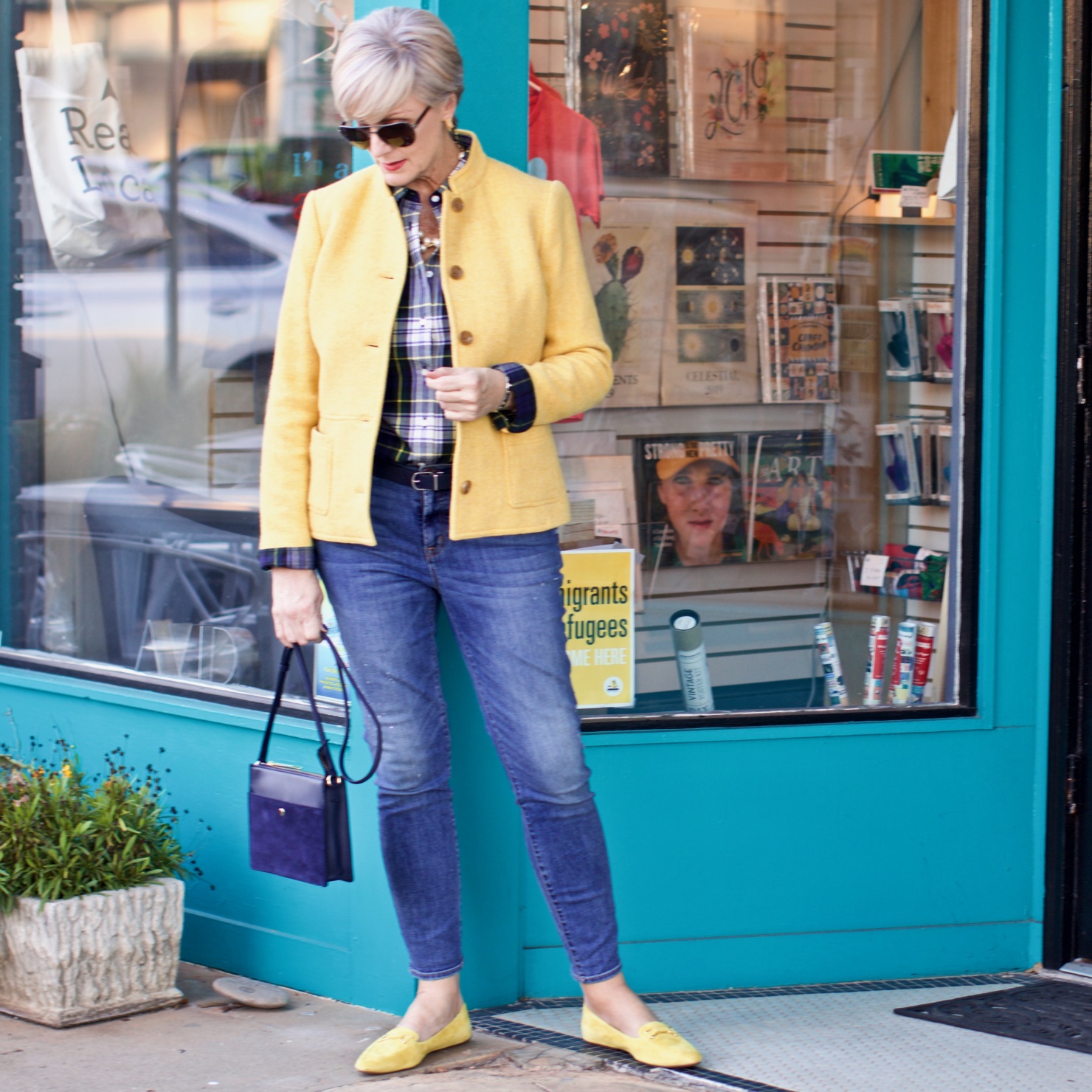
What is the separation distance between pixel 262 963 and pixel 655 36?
7.82ft

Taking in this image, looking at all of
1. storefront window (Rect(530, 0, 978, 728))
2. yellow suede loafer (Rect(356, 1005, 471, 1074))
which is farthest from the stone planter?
storefront window (Rect(530, 0, 978, 728))

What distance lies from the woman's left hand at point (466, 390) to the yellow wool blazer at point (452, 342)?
0.26 ft

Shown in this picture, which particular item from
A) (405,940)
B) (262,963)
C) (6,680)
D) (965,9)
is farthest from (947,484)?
(6,680)

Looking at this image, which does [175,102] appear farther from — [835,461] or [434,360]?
[835,461]

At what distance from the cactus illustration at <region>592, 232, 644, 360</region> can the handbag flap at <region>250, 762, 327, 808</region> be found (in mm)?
1338

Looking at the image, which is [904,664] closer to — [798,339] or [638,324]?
[798,339]

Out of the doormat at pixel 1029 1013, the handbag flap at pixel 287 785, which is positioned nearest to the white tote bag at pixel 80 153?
the handbag flap at pixel 287 785

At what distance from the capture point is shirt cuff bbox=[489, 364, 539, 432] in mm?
2639

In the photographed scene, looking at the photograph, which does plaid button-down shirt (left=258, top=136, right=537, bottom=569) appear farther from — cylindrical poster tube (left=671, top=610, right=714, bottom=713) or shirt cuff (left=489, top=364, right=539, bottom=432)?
cylindrical poster tube (left=671, top=610, right=714, bottom=713)

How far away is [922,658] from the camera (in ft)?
11.5

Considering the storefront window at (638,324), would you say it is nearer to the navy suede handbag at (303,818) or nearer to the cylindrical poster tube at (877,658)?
the cylindrical poster tube at (877,658)

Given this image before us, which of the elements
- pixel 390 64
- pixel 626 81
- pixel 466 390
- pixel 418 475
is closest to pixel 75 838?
pixel 418 475

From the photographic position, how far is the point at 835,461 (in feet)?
12.3

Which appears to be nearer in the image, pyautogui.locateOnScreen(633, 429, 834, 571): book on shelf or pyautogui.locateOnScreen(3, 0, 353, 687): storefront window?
pyautogui.locateOnScreen(633, 429, 834, 571): book on shelf
